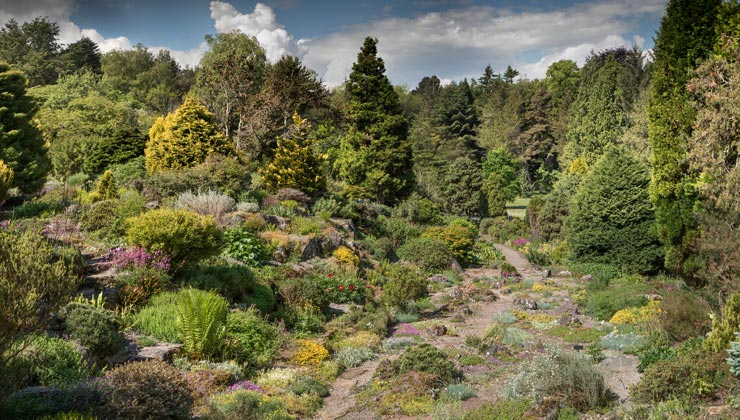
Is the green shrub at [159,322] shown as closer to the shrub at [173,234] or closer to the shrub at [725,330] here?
the shrub at [173,234]

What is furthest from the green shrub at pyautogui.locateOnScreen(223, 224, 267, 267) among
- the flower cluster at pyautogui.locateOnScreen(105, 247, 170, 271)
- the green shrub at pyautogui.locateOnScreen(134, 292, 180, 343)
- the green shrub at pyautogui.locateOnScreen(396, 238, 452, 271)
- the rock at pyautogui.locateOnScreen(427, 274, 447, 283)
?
the green shrub at pyautogui.locateOnScreen(396, 238, 452, 271)

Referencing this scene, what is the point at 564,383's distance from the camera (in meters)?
8.05

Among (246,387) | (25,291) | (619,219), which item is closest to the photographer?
(25,291)

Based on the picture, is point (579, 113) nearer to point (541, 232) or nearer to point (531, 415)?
point (541, 232)

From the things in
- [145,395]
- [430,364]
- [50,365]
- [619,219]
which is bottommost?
[430,364]

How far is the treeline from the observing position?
54.1 feet

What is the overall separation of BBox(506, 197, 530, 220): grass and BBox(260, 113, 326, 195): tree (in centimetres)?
2993

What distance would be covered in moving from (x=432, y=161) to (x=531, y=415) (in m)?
47.6

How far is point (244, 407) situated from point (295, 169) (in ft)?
54.1

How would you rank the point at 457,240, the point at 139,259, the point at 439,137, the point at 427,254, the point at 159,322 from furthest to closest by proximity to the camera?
the point at 439,137, the point at 457,240, the point at 427,254, the point at 139,259, the point at 159,322

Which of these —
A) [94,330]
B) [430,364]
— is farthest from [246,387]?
[430,364]

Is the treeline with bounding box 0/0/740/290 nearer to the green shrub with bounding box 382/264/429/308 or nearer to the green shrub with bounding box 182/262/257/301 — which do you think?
the green shrub with bounding box 182/262/257/301

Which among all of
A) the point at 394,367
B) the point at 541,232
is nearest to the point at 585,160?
the point at 541,232

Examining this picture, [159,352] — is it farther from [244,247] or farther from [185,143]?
[185,143]
